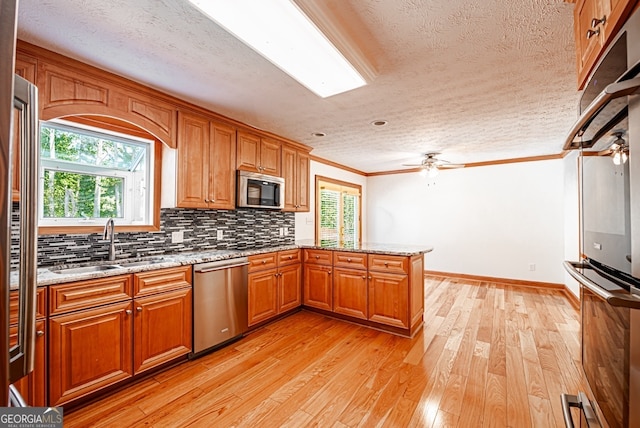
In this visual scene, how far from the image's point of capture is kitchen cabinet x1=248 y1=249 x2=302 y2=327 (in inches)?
120

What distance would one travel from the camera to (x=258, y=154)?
343 centimetres

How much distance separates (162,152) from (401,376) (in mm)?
2924

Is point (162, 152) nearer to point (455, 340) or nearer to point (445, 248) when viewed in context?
point (455, 340)

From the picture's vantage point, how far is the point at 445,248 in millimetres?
5727

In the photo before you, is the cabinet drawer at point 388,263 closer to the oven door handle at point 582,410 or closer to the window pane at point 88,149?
the oven door handle at point 582,410

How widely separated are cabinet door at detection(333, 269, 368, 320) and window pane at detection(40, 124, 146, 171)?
8.07ft

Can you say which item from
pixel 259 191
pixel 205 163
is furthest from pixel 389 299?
pixel 205 163

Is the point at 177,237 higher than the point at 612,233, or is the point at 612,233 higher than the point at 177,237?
the point at 612,233

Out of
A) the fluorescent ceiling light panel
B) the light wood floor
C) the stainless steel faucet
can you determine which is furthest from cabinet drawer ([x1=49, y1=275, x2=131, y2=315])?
the fluorescent ceiling light panel

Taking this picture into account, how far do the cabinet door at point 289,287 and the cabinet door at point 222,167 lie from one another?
40.9 inches

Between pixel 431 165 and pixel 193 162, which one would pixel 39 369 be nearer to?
pixel 193 162

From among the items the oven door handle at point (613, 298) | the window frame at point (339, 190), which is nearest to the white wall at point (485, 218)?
the window frame at point (339, 190)

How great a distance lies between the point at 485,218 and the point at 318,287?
3689 mm

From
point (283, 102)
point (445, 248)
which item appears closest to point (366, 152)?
point (283, 102)
